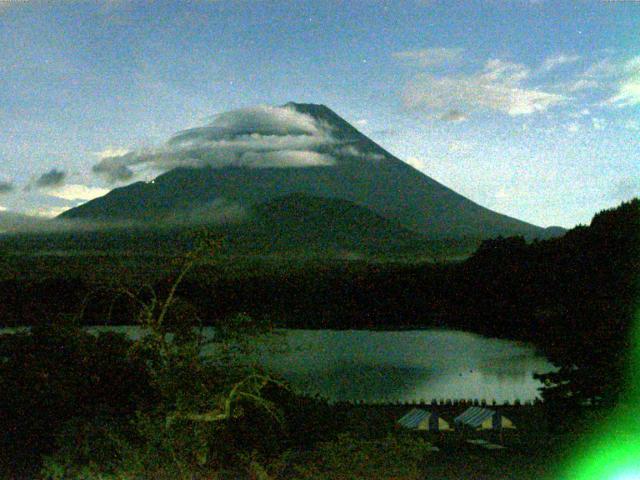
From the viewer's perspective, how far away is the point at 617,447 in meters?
10.7

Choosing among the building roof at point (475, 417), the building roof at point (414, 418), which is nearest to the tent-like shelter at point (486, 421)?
the building roof at point (475, 417)

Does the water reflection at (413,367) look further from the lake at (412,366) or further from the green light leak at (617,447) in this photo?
the green light leak at (617,447)

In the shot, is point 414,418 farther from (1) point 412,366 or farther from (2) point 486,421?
(1) point 412,366

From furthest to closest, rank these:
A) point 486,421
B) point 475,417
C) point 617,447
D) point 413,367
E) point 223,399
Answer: point 413,367, point 475,417, point 486,421, point 617,447, point 223,399

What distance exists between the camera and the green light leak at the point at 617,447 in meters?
10.1

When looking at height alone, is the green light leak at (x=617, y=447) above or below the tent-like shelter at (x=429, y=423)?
above

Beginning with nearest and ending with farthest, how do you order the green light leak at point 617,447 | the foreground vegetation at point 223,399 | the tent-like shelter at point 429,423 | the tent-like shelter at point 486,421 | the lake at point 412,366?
the foreground vegetation at point 223,399, the green light leak at point 617,447, the tent-like shelter at point 486,421, the tent-like shelter at point 429,423, the lake at point 412,366

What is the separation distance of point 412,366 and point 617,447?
32126mm

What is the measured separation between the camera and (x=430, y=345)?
5481 cm

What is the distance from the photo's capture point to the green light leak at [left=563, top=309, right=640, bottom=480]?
33.3ft

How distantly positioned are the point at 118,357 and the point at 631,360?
9171 mm

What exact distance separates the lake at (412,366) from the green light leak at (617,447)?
36.8 ft

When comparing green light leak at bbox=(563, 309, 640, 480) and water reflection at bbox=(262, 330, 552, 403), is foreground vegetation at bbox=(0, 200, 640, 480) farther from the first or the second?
water reflection at bbox=(262, 330, 552, 403)

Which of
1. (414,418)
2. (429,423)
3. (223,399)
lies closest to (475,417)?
(429,423)
